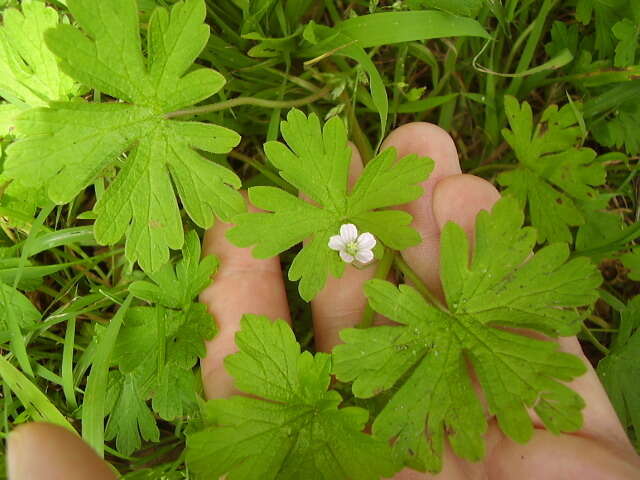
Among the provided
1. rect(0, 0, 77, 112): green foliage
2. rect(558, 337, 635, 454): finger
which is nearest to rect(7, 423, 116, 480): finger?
rect(0, 0, 77, 112): green foliage

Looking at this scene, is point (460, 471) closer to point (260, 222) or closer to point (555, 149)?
point (260, 222)

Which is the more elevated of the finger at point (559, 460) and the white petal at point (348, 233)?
the white petal at point (348, 233)

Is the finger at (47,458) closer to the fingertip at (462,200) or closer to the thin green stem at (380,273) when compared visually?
the thin green stem at (380,273)

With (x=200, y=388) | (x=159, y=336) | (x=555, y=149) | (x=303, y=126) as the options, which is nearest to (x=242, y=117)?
(x=303, y=126)

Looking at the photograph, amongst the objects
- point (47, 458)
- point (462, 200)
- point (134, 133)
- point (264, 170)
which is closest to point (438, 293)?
point (462, 200)

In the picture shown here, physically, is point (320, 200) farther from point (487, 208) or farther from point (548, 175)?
point (548, 175)

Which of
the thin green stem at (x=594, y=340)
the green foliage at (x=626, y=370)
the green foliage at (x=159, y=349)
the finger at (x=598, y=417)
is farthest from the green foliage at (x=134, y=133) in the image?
the green foliage at (x=626, y=370)

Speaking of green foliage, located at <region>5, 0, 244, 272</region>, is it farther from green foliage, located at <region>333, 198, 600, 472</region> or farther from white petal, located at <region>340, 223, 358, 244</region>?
green foliage, located at <region>333, 198, 600, 472</region>
